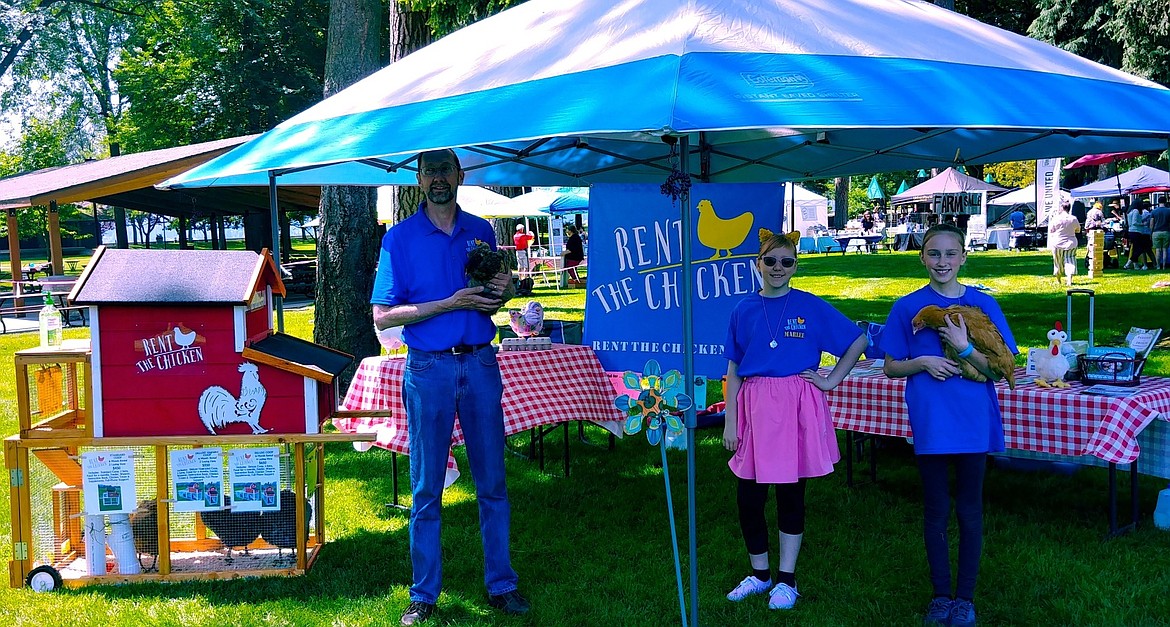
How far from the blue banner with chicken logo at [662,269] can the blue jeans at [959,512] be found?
114 cm

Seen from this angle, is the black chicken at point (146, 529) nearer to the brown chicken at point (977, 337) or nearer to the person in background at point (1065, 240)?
the brown chicken at point (977, 337)

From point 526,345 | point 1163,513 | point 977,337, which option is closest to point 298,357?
point 526,345

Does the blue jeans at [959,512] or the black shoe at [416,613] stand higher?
the blue jeans at [959,512]

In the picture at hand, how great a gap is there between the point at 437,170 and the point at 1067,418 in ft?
9.93

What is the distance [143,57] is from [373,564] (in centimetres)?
3368

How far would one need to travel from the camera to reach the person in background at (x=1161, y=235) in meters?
19.0

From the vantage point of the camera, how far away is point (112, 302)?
398cm

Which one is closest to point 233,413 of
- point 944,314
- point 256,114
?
point 944,314

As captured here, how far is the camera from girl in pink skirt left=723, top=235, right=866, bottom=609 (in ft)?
12.3

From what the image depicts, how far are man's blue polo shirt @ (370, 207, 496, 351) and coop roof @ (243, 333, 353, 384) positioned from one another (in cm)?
69

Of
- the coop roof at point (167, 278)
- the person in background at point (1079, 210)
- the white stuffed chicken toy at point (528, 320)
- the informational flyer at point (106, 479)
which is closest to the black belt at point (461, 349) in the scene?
the coop roof at point (167, 278)

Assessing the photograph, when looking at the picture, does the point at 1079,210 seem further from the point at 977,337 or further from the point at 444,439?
the point at 444,439

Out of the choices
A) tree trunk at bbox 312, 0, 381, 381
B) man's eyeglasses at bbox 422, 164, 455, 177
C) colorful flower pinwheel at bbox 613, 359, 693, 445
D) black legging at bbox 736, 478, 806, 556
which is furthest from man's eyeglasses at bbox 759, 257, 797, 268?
tree trunk at bbox 312, 0, 381, 381

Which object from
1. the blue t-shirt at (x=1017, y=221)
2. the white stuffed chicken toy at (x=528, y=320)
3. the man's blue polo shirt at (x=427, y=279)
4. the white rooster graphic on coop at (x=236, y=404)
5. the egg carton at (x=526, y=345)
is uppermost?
the blue t-shirt at (x=1017, y=221)
